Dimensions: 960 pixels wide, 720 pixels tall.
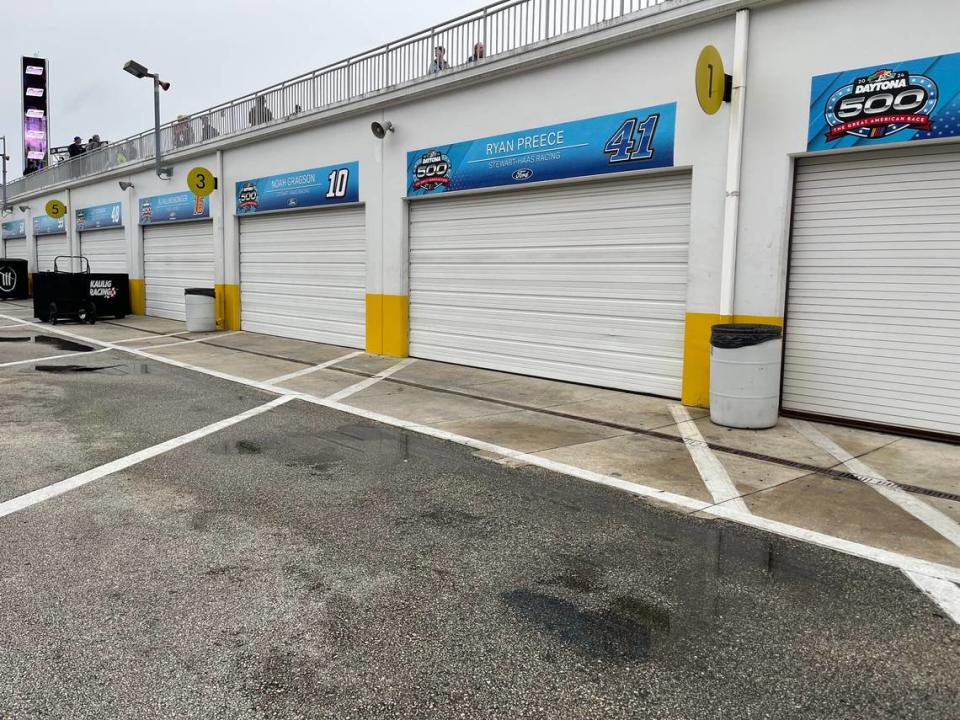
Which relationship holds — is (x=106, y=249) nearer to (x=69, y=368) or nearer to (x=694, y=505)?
(x=69, y=368)

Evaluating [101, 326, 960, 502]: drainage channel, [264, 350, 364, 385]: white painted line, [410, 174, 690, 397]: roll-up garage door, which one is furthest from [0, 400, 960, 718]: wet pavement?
[264, 350, 364, 385]: white painted line

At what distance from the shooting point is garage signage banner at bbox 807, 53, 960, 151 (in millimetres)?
6727

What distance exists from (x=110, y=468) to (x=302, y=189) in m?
10.3

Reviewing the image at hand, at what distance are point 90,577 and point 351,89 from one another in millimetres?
11948

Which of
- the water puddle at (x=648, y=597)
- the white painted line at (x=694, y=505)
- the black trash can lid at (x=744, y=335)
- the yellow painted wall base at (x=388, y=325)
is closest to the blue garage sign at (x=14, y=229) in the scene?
the yellow painted wall base at (x=388, y=325)

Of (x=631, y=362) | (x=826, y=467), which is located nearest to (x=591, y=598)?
(x=826, y=467)

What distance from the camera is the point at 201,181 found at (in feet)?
56.1

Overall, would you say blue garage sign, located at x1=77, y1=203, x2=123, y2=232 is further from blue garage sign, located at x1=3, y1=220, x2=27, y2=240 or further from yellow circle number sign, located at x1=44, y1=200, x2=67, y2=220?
blue garage sign, located at x1=3, y1=220, x2=27, y2=240

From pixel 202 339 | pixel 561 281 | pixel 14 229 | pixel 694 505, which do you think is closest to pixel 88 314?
pixel 202 339

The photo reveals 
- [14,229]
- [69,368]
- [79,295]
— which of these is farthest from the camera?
[14,229]

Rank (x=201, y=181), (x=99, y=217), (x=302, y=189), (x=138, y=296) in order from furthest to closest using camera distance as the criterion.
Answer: (x=99, y=217)
(x=138, y=296)
(x=201, y=181)
(x=302, y=189)

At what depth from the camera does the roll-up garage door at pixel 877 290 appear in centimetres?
703

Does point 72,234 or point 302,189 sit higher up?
point 302,189

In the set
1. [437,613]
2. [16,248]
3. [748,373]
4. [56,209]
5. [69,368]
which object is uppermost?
[56,209]
